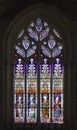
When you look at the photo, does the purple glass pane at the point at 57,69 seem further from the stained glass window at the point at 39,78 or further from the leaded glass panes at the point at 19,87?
the leaded glass panes at the point at 19,87

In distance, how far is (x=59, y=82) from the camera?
16.3m

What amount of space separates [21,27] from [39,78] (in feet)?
5.34

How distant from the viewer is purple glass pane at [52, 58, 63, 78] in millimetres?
16312

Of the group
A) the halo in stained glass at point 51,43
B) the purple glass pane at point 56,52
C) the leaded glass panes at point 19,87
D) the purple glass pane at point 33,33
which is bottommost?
the leaded glass panes at point 19,87

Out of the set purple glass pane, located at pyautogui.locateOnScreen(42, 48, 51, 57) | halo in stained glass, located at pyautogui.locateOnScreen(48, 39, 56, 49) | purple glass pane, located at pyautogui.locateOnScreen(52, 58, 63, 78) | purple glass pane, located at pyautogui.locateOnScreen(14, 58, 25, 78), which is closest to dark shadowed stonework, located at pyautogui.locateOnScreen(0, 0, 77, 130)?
purple glass pane, located at pyautogui.locateOnScreen(14, 58, 25, 78)

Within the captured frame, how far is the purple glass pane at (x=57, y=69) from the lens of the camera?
53.5 feet

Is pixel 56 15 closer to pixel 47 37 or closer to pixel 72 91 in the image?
pixel 47 37

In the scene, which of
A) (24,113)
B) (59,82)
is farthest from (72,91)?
(24,113)

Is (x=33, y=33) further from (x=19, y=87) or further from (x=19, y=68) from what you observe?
(x=19, y=87)

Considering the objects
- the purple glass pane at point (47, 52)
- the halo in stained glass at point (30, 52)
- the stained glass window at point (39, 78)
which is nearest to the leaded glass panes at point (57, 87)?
the stained glass window at point (39, 78)

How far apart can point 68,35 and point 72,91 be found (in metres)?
1.65

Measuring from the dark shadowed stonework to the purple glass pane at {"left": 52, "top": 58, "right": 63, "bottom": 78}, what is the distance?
0.31 meters

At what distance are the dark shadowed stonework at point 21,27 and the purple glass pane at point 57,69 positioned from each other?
1.02 feet

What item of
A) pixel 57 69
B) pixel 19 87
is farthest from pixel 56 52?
pixel 19 87
